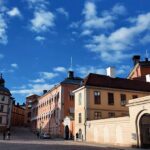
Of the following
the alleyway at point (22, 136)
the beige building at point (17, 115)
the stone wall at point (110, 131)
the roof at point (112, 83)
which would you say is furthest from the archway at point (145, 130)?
the beige building at point (17, 115)

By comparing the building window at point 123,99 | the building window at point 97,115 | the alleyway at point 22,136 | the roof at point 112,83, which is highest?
→ the roof at point 112,83

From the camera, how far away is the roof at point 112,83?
44709mm

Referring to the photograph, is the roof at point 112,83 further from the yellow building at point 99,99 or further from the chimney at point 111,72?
the chimney at point 111,72

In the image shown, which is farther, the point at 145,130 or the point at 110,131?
the point at 110,131

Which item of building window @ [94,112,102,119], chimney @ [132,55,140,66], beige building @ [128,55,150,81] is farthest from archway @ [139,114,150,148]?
chimney @ [132,55,140,66]

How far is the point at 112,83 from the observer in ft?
152

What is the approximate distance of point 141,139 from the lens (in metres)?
29.3

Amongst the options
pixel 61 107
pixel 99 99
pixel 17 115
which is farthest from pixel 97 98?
pixel 17 115

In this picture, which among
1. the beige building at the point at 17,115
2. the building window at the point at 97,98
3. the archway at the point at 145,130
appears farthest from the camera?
the beige building at the point at 17,115

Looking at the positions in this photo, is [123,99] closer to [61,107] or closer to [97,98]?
[97,98]

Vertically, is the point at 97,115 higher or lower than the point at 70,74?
lower

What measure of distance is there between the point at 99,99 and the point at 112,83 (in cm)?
399

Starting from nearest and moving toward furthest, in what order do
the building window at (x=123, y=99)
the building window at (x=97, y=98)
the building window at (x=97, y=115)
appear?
the building window at (x=97, y=115)
the building window at (x=97, y=98)
the building window at (x=123, y=99)

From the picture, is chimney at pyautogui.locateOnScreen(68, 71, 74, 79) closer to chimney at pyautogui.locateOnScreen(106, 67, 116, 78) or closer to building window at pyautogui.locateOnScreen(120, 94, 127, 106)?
chimney at pyautogui.locateOnScreen(106, 67, 116, 78)
